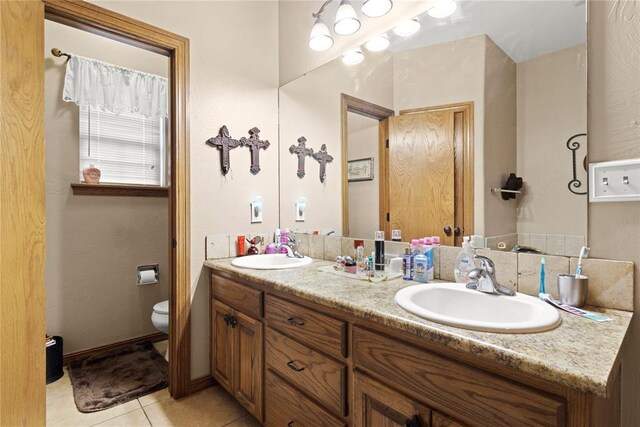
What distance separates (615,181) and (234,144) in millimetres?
1855

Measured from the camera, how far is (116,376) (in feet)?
6.98

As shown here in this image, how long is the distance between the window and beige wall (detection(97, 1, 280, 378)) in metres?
1.04

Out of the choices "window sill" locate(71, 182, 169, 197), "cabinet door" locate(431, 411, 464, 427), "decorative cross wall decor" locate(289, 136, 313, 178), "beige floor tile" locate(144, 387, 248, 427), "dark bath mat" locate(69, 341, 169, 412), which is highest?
"decorative cross wall decor" locate(289, 136, 313, 178)

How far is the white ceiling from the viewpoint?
1.10 meters

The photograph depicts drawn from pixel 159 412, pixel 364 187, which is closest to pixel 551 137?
pixel 364 187

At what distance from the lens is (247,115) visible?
7.16ft

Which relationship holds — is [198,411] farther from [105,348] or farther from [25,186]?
[25,186]

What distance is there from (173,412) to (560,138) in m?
2.21

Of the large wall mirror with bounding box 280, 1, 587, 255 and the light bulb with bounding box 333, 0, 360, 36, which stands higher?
the light bulb with bounding box 333, 0, 360, 36

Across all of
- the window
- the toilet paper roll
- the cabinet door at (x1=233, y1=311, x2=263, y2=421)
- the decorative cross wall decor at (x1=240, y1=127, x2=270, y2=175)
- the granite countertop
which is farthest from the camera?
the toilet paper roll

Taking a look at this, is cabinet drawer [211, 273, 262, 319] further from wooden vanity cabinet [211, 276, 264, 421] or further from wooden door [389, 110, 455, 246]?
wooden door [389, 110, 455, 246]

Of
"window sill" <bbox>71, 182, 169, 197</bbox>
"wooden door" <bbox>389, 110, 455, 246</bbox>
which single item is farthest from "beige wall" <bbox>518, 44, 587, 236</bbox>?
"window sill" <bbox>71, 182, 169, 197</bbox>

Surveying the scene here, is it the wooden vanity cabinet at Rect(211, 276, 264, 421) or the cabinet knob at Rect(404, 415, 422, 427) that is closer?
the cabinet knob at Rect(404, 415, 422, 427)

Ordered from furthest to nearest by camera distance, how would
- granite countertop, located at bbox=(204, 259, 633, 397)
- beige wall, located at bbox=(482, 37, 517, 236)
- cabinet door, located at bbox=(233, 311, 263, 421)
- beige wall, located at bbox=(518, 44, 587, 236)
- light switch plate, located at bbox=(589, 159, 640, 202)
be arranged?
cabinet door, located at bbox=(233, 311, 263, 421)
beige wall, located at bbox=(482, 37, 517, 236)
beige wall, located at bbox=(518, 44, 587, 236)
light switch plate, located at bbox=(589, 159, 640, 202)
granite countertop, located at bbox=(204, 259, 633, 397)
